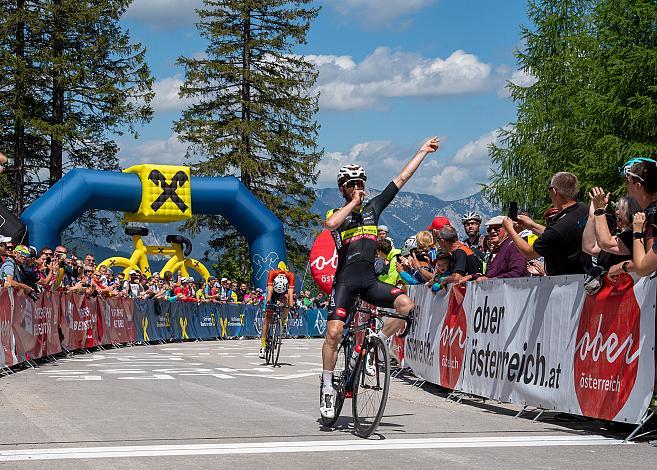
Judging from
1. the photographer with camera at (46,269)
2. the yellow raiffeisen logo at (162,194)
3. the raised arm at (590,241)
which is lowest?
the raised arm at (590,241)

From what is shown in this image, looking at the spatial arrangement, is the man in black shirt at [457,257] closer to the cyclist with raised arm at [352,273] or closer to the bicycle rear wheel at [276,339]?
the cyclist with raised arm at [352,273]

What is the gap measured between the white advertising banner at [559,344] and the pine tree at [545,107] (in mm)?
31148

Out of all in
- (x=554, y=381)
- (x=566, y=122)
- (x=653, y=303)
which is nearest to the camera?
(x=653, y=303)

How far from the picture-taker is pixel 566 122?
43.9 meters

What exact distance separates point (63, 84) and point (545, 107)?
21559 mm

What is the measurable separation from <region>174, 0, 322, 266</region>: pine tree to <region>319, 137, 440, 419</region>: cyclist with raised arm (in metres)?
49.6

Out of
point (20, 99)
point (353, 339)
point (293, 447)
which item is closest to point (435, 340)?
point (353, 339)

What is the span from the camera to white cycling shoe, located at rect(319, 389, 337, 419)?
27.6ft

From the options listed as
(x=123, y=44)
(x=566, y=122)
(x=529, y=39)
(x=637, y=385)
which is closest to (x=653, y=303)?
(x=637, y=385)

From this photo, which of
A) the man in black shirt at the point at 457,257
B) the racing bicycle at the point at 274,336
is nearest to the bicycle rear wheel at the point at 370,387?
the man in black shirt at the point at 457,257

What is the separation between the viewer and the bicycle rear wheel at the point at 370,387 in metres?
7.89

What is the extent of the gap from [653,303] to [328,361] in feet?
8.34

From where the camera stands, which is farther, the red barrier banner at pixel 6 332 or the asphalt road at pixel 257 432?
the red barrier banner at pixel 6 332

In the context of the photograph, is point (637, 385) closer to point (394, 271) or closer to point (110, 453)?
point (110, 453)
